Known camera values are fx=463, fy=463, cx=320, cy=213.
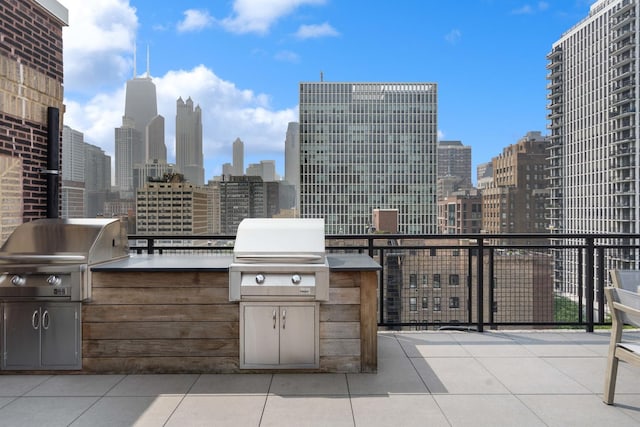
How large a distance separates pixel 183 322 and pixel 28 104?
7.83ft

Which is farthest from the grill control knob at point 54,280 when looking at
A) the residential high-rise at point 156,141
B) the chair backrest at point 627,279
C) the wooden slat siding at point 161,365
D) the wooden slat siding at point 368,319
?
the residential high-rise at point 156,141

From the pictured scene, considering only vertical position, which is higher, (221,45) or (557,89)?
(557,89)

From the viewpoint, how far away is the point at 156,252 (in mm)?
4551

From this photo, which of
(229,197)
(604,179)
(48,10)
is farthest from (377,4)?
(604,179)

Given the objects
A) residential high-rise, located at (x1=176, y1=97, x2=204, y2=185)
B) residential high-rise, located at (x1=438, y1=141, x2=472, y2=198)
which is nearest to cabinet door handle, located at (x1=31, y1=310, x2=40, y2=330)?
residential high-rise, located at (x1=176, y1=97, x2=204, y2=185)

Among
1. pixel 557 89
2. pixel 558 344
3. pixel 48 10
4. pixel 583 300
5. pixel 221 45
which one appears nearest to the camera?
pixel 558 344

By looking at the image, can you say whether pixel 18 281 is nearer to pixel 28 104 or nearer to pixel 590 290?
pixel 28 104

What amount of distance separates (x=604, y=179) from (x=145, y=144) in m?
82.5

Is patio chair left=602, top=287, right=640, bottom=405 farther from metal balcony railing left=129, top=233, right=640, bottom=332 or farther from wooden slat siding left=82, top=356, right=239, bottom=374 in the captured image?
wooden slat siding left=82, top=356, right=239, bottom=374

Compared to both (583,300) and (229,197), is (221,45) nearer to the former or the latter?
(229,197)

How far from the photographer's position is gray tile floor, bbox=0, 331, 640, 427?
8.07 ft

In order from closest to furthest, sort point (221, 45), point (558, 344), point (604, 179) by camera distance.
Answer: point (558, 344) < point (221, 45) < point (604, 179)

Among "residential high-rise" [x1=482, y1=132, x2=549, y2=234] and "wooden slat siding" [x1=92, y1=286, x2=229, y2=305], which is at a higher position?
"residential high-rise" [x1=482, y1=132, x2=549, y2=234]

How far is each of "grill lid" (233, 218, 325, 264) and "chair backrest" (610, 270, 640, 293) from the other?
1752 mm
